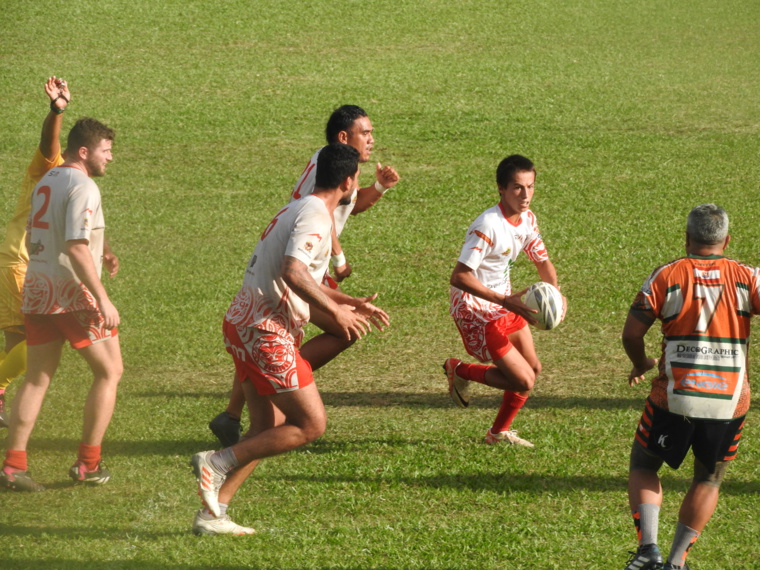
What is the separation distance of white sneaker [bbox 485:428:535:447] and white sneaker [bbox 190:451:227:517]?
257cm

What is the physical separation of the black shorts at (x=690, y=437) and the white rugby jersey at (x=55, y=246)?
143 inches

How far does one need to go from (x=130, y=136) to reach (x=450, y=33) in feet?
43.6

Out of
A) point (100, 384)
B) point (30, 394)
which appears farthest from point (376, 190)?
point (30, 394)

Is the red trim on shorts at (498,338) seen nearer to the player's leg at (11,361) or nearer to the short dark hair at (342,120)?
the short dark hair at (342,120)

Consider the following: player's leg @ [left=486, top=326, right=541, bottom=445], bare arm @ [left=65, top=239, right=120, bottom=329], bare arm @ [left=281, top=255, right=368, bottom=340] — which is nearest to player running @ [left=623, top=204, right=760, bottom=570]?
bare arm @ [left=281, top=255, right=368, bottom=340]

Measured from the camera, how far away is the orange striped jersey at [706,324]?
4832mm

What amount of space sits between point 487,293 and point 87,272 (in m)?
2.72

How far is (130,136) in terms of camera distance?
2042 cm

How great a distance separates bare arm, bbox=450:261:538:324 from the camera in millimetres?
6465

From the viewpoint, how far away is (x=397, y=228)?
48.0 feet

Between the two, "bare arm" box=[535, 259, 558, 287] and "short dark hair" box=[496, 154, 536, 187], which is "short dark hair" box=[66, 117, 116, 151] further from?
"bare arm" box=[535, 259, 558, 287]

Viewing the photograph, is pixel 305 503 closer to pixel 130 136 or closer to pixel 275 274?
pixel 275 274

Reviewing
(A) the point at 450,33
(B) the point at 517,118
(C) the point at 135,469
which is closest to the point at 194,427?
(C) the point at 135,469

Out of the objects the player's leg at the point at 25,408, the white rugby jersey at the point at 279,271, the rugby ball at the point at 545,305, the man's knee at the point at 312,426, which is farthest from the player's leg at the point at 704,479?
the player's leg at the point at 25,408
